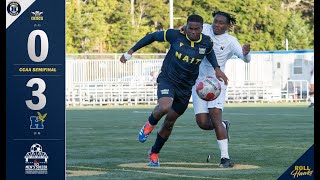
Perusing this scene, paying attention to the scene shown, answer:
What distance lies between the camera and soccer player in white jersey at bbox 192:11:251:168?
1520 centimetres

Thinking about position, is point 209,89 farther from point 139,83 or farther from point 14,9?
point 139,83

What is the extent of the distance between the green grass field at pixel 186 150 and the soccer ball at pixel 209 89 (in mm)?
942

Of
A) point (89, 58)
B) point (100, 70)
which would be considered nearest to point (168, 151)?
point (100, 70)

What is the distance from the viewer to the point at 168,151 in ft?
58.1

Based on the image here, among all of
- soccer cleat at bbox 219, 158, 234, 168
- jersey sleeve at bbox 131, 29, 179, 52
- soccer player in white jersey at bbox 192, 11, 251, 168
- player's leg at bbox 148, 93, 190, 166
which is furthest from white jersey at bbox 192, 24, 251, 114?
soccer cleat at bbox 219, 158, 234, 168

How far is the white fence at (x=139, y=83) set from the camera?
1983 inches

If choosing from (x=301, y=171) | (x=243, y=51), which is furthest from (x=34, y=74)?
(x=243, y=51)

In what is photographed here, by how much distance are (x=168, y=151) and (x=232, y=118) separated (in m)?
13.9

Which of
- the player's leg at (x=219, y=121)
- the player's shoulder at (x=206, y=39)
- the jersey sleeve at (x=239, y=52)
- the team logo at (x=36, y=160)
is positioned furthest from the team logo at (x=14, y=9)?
the jersey sleeve at (x=239, y=52)

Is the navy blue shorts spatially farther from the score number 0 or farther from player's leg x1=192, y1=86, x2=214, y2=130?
the score number 0

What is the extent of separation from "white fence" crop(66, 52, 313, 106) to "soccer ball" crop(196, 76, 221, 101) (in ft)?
113

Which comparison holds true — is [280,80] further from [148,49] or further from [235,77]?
[148,49]

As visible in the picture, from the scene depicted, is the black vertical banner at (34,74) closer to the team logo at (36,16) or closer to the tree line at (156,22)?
the team logo at (36,16)

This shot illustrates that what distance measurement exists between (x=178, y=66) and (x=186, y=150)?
3.27m
